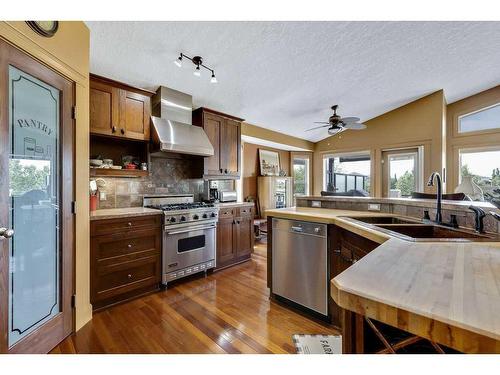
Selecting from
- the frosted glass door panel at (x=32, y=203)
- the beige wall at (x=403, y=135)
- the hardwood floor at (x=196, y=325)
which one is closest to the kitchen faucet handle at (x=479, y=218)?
the hardwood floor at (x=196, y=325)

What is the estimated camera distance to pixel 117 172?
9.25 ft

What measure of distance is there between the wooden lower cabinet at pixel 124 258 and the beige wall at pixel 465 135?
5860mm

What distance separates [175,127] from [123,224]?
4.58 ft

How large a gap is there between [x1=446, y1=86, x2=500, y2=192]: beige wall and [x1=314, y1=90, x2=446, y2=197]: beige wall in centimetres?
62

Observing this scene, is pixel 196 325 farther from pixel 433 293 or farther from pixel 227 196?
pixel 227 196

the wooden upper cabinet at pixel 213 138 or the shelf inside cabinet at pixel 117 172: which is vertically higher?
the wooden upper cabinet at pixel 213 138

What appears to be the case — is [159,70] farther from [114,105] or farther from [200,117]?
[200,117]

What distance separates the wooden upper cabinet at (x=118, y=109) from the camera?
2498 mm

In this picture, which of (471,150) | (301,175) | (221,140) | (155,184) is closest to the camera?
(155,184)

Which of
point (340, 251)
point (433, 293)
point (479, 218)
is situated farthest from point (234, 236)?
point (433, 293)

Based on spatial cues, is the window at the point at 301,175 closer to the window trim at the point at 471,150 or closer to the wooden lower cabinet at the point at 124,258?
the window trim at the point at 471,150

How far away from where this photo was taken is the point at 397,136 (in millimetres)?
5180
